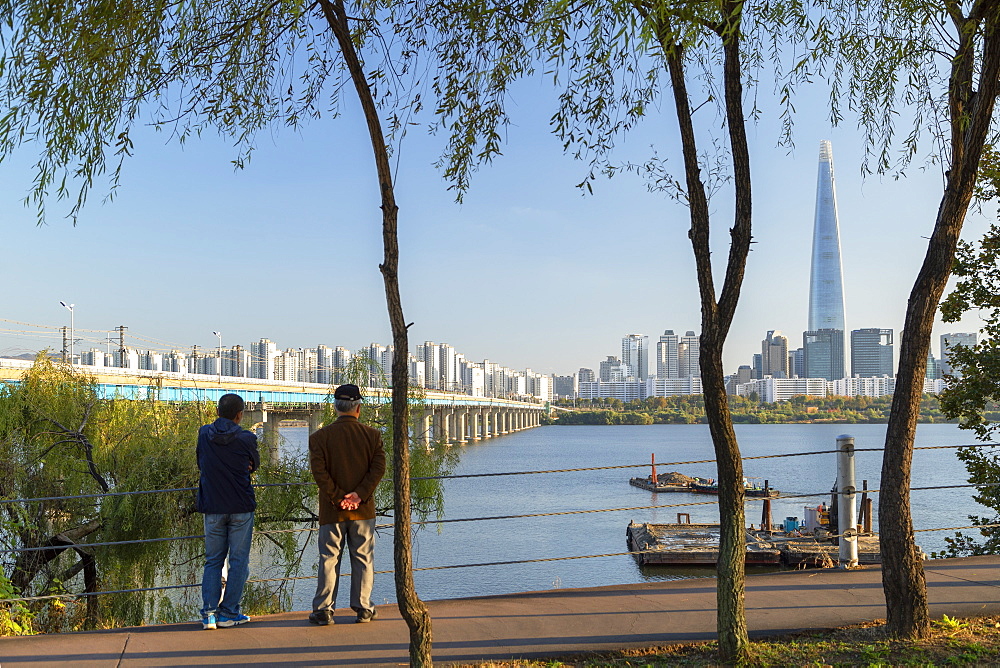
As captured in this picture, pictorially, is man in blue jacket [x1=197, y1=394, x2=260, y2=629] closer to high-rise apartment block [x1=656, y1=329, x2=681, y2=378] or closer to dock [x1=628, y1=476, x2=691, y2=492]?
dock [x1=628, y1=476, x2=691, y2=492]

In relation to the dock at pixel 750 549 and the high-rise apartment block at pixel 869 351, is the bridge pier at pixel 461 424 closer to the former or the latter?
the high-rise apartment block at pixel 869 351

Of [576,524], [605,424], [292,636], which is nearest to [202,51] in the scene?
[292,636]

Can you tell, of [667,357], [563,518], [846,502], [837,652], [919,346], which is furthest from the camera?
[667,357]

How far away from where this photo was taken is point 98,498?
41.3 feet

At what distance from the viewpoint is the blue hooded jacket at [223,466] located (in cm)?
503

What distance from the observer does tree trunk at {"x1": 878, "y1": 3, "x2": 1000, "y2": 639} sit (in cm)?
461

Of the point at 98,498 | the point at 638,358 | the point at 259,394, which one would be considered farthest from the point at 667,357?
the point at 98,498

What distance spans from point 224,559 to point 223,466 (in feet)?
1.96

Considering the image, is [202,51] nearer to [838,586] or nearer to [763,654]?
[763,654]

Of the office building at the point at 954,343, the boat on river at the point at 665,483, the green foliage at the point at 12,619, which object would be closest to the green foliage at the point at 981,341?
the office building at the point at 954,343

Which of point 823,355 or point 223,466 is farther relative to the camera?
point 823,355

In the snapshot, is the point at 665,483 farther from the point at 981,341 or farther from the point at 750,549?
the point at 981,341

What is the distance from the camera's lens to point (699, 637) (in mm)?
4660

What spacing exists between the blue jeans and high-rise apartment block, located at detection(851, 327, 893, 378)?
84.6 metres
